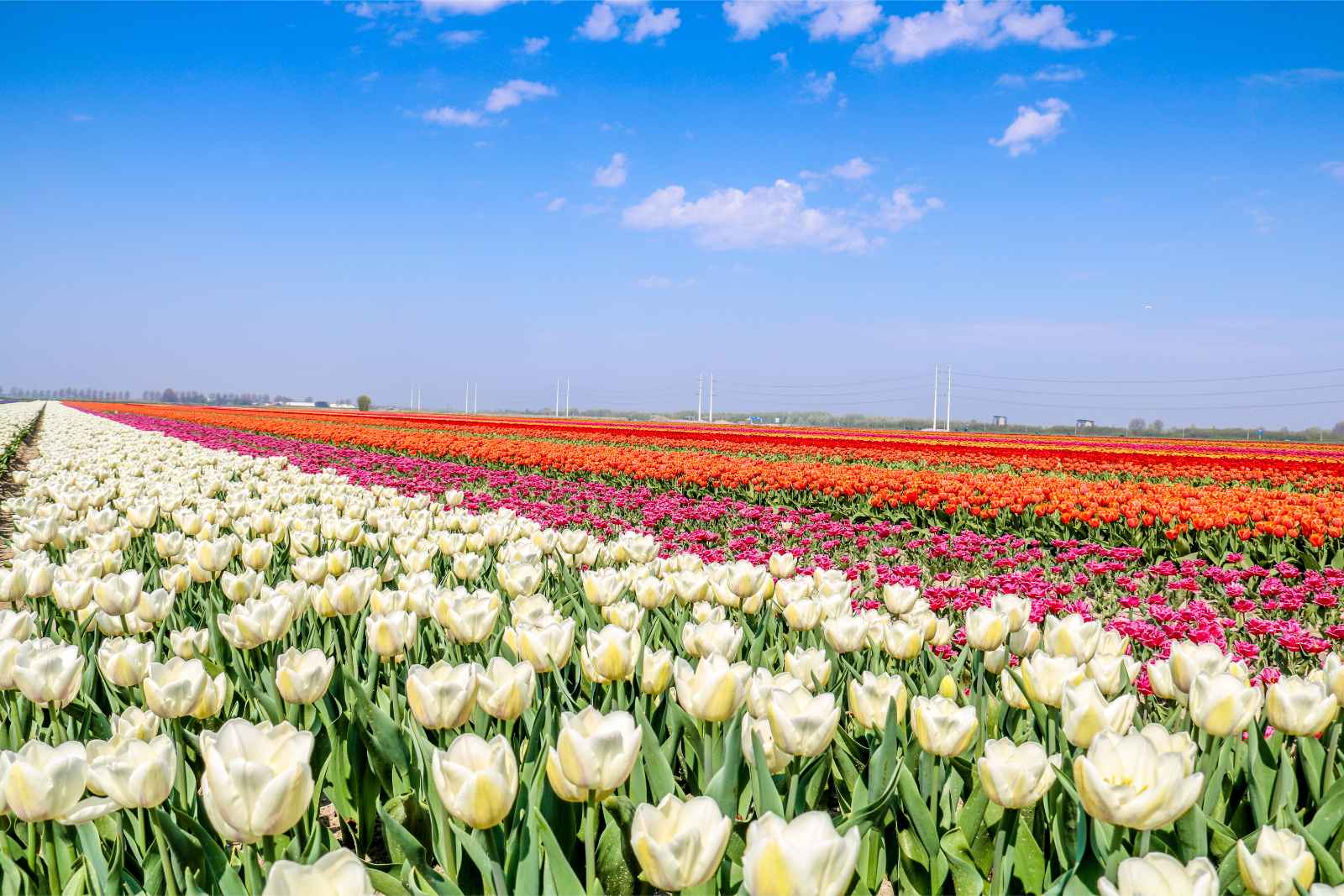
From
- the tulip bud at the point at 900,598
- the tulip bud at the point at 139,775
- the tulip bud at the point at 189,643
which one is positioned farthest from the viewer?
the tulip bud at the point at 900,598

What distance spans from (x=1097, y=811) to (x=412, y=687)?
1227 millimetres

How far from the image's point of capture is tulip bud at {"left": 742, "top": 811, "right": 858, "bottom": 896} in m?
1.08

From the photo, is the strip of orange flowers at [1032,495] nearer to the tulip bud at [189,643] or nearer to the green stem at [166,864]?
the tulip bud at [189,643]

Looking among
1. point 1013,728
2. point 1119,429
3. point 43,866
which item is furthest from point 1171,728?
point 1119,429

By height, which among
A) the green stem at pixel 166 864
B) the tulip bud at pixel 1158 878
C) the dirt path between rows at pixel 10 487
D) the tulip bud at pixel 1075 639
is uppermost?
the tulip bud at pixel 1075 639

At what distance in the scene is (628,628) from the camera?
2.49 metres

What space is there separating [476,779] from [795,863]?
506 millimetres

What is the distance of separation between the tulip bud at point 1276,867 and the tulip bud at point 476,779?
1076mm

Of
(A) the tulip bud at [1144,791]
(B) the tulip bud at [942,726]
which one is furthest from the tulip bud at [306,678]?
(A) the tulip bud at [1144,791]

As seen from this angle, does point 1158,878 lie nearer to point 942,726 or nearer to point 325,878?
point 942,726

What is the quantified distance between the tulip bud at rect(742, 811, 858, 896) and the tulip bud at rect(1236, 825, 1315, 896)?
61 centimetres

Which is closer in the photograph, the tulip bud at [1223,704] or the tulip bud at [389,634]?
the tulip bud at [1223,704]

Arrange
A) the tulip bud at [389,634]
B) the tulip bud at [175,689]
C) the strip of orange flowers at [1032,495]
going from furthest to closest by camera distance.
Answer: the strip of orange flowers at [1032,495], the tulip bud at [389,634], the tulip bud at [175,689]

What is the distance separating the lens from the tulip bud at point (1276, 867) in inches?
48.0
